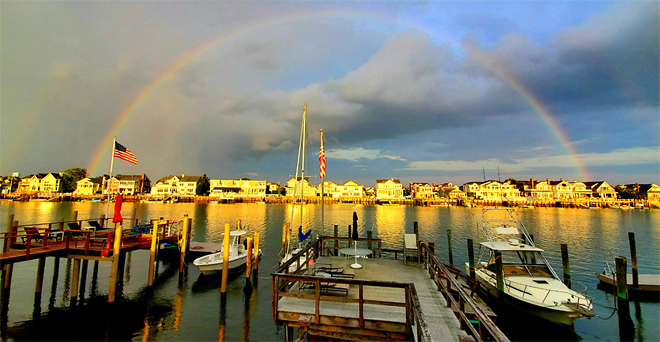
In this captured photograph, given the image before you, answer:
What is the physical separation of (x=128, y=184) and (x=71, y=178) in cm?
3852

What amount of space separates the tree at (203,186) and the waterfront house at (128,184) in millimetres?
29935

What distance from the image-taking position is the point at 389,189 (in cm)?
15750

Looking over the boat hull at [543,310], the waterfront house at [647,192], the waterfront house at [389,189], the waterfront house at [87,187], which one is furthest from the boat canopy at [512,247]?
the waterfront house at [87,187]

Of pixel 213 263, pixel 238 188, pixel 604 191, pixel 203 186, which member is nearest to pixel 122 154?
pixel 213 263

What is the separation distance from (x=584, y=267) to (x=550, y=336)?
19.8 metres

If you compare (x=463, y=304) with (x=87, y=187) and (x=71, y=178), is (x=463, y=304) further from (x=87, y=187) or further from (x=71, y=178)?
(x=71, y=178)

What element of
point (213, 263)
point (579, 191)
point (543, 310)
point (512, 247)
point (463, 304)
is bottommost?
point (543, 310)

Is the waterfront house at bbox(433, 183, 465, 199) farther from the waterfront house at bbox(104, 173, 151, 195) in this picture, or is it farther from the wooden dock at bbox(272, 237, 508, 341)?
the waterfront house at bbox(104, 173, 151, 195)

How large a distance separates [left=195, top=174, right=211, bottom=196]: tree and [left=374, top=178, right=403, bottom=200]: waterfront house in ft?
311

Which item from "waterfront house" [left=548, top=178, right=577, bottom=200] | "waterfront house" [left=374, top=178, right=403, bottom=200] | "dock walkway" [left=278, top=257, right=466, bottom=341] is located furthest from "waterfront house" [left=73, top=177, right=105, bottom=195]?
"waterfront house" [left=548, top=178, right=577, bottom=200]

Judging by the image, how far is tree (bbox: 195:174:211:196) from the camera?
518 feet

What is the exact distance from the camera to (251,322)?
50.1ft

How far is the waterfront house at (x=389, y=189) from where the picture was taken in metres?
156

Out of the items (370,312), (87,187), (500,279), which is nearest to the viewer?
(370,312)
